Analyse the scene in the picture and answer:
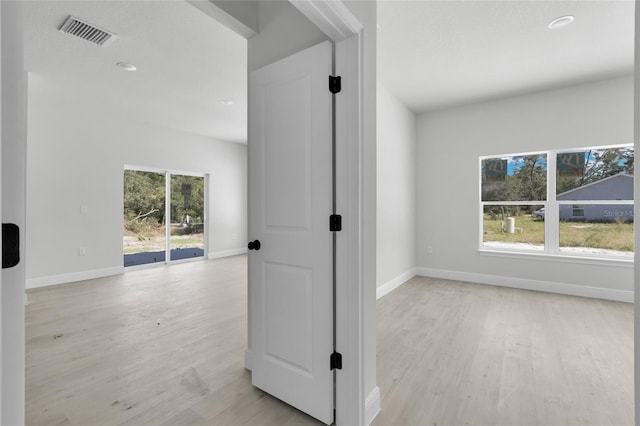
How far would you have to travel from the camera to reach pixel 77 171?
4.84 metres

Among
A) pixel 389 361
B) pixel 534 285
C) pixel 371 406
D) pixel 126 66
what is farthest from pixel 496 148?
pixel 126 66

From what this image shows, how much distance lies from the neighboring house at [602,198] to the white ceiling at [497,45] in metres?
1.32

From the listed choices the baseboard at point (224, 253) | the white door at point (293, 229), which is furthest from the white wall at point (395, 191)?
the baseboard at point (224, 253)

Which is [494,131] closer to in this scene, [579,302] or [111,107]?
[579,302]

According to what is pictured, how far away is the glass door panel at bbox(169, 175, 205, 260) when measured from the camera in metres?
6.50

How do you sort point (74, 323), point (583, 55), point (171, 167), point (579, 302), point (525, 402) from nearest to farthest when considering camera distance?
point (525, 402), point (74, 323), point (583, 55), point (579, 302), point (171, 167)

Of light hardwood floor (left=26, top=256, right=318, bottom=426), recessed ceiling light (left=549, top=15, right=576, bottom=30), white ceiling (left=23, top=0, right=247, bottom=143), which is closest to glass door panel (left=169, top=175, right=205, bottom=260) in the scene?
white ceiling (left=23, top=0, right=247, bottom=143)

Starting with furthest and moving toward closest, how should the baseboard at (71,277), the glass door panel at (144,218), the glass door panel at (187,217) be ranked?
the glass door panel at (187,217) < the glass door panel at (144,218) < the baseboard at (71,277)

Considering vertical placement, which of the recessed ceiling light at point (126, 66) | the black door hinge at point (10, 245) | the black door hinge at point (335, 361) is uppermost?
the recessed ceiling light at point (126, 66)

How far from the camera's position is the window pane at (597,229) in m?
3.93

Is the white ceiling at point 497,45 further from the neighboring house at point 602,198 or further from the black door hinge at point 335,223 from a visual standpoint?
the black door hinge at point 335,223

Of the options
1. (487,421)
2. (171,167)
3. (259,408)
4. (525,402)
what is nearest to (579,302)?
(525,402)

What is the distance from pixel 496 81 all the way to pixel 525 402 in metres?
3.62

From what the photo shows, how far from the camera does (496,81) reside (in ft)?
13.0
